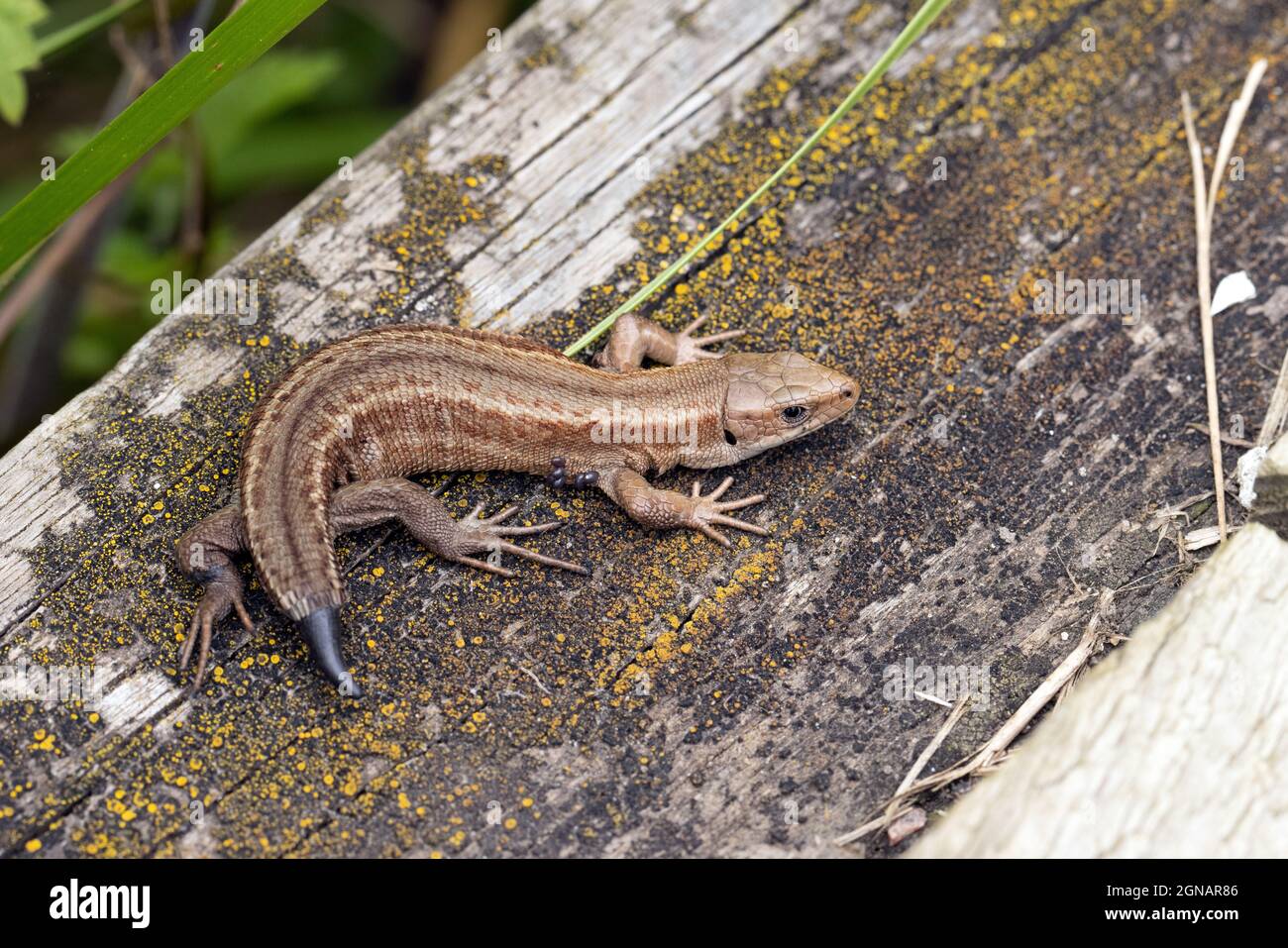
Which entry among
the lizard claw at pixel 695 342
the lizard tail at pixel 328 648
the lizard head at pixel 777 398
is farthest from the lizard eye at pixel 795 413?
the lizard tail at pixel 328 648

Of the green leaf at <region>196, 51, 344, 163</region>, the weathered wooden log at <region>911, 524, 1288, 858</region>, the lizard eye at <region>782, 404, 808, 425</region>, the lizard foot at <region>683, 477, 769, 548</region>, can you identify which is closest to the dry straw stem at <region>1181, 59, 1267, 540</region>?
the weathered wooden log at <region>911, 524, 1288, 858</region>

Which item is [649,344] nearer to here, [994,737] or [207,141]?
[994,737]

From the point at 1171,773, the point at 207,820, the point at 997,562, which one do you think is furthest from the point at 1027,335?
the point at 207,820

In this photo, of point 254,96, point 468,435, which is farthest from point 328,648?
point 254,96

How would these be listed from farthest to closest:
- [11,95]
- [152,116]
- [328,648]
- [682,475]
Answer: [682,475], [11,95], [328,648], [152,116]

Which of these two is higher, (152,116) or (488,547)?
(152,116)

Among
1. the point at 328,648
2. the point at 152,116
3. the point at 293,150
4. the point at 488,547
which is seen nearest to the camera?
the point at 152,116

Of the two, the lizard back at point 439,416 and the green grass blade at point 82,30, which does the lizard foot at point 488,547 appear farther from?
the green grass blade at point 82,30
